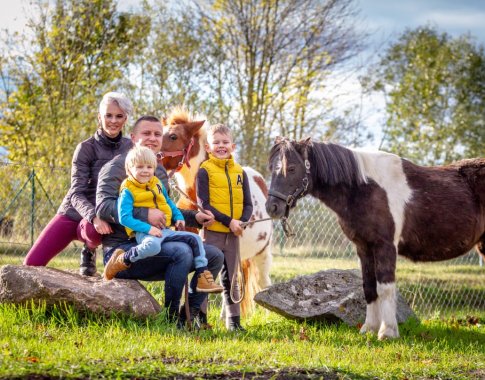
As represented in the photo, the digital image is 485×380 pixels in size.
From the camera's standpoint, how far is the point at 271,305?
6.61 m

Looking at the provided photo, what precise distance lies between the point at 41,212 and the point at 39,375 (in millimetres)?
8238

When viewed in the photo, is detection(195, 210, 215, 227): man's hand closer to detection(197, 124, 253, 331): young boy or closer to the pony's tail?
detection(197, 124, 253, 331): young boy

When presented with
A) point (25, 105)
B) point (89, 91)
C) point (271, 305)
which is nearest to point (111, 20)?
point (89, 91)

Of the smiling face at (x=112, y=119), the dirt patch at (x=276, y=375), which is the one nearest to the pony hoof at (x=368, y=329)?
the dirt patch at (x=276, y=375)

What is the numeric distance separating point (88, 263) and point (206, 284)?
1.53 m

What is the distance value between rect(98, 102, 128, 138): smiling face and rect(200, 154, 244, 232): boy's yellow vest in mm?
824

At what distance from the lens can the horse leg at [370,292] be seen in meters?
6.12

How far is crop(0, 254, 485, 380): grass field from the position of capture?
3.96m

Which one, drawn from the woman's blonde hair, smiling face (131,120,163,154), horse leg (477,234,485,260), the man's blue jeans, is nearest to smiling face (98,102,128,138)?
the woman's blonde hair

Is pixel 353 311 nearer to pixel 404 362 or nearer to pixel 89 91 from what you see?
pixel 404 362

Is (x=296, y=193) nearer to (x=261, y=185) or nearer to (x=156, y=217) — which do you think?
(x=156, y=217)

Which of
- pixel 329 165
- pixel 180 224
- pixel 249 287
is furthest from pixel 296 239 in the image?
pixel 180 224

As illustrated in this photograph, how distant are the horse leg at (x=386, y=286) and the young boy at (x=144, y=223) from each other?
5.12 ft

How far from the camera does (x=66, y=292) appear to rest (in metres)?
5.36
